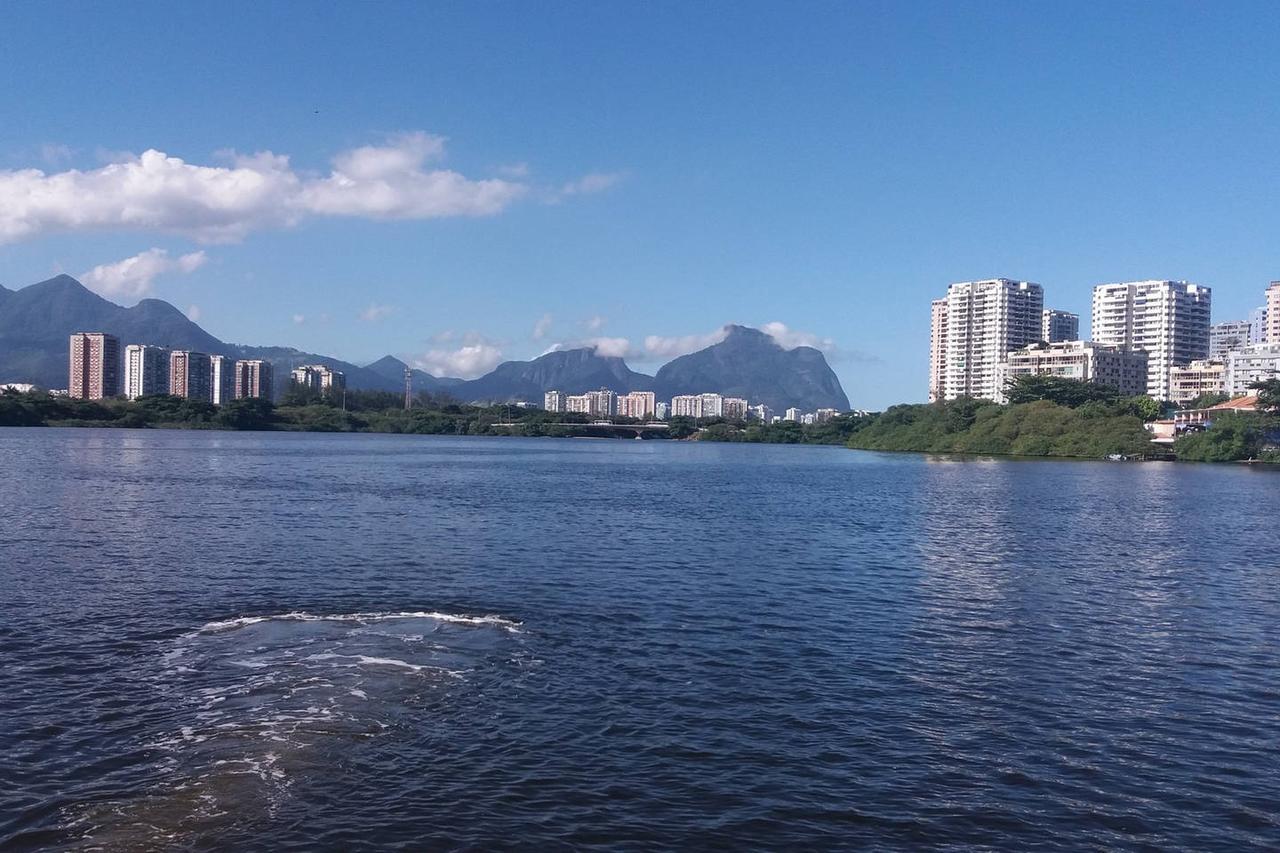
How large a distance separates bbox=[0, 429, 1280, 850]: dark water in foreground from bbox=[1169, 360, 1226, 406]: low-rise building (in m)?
151

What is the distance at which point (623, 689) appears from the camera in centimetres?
1488

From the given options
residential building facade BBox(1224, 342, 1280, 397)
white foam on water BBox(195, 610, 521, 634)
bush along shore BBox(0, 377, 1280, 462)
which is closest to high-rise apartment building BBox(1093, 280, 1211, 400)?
residential building facade BBox(1224, 342, 1280, 397)

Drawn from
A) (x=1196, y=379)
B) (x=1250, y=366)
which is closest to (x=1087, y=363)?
(x=1250, y=366)

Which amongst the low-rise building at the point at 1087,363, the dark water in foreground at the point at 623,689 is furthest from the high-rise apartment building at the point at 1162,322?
the dark water in foreground at the point at 623,689

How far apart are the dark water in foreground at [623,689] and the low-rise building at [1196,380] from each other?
150817mm

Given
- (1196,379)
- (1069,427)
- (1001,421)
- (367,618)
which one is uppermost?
(1196,379)

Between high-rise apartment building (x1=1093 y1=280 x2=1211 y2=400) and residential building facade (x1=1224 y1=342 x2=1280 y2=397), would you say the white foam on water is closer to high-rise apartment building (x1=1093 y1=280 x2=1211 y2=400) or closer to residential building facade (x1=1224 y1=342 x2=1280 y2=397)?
residential building facade (x1=1224 y1=342 x2=1280 y2=397)

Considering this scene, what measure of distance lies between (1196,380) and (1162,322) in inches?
1065

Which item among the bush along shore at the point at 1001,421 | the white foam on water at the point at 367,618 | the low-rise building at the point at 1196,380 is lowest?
the white foam on water at the point at 367,618

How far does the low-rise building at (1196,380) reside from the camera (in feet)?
534

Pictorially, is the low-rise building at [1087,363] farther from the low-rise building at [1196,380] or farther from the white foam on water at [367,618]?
the white foam on water at [367,618]

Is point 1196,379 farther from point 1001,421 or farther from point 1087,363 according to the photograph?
point 1001,421

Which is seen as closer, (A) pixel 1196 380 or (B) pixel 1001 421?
(B) pixel 1001 421

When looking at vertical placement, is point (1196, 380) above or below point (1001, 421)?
above
